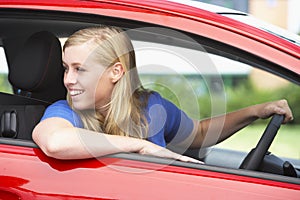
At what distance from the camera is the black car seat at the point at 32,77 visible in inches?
106

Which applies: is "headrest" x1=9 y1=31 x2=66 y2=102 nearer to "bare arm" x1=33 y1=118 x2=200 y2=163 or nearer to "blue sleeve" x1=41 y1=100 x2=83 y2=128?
"blue sleeve" x1=41 y1=100 x2=83 y2=128

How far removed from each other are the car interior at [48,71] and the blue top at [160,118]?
0.10m

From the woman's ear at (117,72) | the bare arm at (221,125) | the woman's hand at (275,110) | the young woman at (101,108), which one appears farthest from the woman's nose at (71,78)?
the woman's hand at (275,110)

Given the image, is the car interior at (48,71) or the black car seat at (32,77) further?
the black car seat at (32,77)

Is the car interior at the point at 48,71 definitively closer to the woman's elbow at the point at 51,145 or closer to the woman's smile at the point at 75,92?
the woman's elbow at the point at 51,145

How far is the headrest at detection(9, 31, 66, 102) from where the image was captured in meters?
2.74

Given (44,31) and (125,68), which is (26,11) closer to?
(44,31)

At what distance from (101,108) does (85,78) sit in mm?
128

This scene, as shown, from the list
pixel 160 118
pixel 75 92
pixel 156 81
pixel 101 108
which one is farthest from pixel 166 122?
pixel 75 92

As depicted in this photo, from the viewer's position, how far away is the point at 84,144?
2410 mm

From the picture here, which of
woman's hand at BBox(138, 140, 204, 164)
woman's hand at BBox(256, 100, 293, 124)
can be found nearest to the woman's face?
woman's hand at BBox(138, 140, 204, 164)

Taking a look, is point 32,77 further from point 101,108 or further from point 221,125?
point 221,125

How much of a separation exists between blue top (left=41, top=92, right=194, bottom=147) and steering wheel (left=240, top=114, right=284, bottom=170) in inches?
12.2

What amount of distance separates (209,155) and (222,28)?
2.69ft
